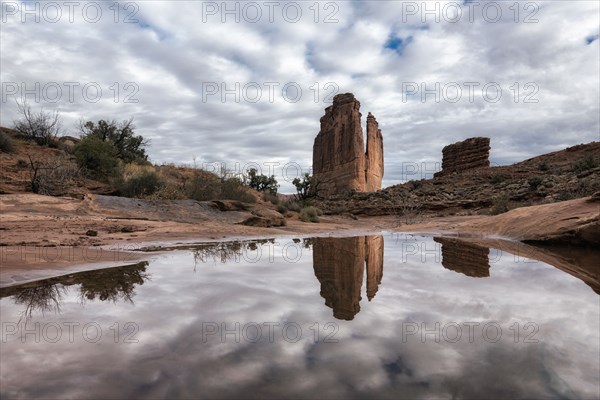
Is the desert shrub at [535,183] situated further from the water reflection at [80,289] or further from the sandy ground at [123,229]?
the water reflection at [80,289]

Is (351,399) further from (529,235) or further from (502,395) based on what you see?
(529,235)

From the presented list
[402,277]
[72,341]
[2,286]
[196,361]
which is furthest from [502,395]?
[2,286]

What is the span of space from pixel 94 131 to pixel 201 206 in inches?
600

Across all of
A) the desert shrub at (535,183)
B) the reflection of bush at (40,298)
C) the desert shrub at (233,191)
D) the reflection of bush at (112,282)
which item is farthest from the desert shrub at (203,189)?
the desert shrub at (535,183)

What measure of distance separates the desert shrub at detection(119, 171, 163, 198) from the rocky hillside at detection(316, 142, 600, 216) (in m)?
11.8

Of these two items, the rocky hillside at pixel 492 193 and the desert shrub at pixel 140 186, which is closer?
the desert shrub at pixel 140 186

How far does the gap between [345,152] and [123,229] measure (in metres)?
56.3

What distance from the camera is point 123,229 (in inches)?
365

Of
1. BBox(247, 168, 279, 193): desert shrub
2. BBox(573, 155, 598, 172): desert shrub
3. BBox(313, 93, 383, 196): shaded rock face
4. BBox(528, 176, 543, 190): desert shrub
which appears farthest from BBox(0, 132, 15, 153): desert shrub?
BBox(313, 93, 383, 196): shaded rock face

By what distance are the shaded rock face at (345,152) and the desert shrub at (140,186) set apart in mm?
44436

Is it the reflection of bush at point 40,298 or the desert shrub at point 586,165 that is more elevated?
the desert shrub at point 586,165

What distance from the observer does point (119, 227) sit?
31.1 feet

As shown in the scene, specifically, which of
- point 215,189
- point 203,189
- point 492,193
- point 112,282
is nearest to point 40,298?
point 112,282

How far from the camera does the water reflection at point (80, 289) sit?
282cm
